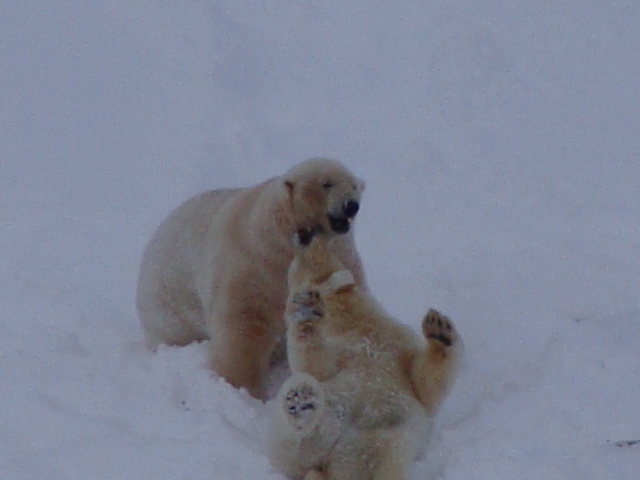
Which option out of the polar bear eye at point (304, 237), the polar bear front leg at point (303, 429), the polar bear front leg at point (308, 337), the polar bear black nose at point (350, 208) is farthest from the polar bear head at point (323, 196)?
the polar bear front leg at point (303, 429)

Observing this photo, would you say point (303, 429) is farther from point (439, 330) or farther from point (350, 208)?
point (350, 208)

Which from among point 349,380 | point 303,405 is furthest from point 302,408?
point 349,380

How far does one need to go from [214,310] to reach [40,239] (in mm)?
2572

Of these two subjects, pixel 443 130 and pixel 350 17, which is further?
pixel 350 17

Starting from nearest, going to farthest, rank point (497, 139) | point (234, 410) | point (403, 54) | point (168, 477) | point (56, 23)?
point (168, 477) → point (234, 410) → point (497, 139) → point (403, 54) → point (56, 23)

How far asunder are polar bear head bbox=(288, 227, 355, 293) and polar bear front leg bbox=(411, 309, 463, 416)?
563mm

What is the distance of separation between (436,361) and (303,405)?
0.60m

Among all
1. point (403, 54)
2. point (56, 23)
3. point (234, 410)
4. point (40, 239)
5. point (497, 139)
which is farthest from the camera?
point (56, 23)

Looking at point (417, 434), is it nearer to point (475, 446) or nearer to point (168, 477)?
point (475, 446)

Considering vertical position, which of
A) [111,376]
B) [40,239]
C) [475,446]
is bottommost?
[475,446]

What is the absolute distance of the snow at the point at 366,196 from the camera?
3.84 meters

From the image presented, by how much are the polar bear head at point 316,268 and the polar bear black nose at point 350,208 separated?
0.48 feet

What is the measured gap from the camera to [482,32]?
891 centimetres

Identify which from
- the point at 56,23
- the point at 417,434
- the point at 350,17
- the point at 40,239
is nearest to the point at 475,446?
the point at 417,434
